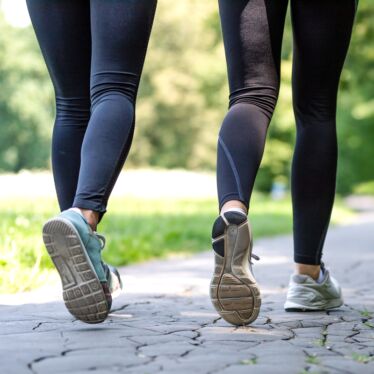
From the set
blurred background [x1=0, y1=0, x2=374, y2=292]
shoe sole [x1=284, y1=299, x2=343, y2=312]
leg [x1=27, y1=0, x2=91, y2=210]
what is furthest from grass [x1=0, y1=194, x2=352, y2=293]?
blurred background [x1=0, y1=0, x2=374, y2=292]

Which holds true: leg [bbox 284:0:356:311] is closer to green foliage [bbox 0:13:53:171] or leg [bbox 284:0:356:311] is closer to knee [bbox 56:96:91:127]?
knee [bbox 56:96:91:127]

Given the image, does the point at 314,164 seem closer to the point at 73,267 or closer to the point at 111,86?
the point at 111,86

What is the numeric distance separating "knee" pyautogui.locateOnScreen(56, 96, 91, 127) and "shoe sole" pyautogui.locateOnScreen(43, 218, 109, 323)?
0.68 m

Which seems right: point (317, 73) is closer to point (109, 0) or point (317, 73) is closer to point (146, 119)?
point (109, 0)

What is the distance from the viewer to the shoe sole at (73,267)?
7.91 feet

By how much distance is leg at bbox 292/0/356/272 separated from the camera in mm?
2949

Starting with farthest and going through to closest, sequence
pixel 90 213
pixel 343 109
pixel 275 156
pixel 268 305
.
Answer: pixel 275 156 < pixel 343 109 < pixel 268 305 < pixel 90 213

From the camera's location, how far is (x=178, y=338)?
2.44 meters

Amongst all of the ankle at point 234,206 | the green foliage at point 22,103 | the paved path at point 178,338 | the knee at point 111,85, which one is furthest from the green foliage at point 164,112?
the ankle at point 234,206

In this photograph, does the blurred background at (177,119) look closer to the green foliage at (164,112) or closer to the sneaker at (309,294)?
the green foliage at (164,112)

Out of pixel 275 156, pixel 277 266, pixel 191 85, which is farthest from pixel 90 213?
pixel 191 85

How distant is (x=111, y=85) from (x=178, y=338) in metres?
0.85

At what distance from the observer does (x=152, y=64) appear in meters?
47.1

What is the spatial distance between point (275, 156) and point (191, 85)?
9.36m
